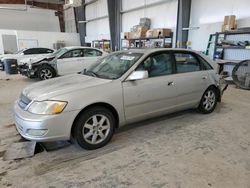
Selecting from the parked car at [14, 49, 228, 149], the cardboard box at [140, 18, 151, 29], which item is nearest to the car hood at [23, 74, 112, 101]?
the parked car at [14, 49, 228, 149]

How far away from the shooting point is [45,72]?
23.4 feet

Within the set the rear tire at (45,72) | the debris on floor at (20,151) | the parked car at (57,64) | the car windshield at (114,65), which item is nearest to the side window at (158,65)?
the car windshield at (114,65)

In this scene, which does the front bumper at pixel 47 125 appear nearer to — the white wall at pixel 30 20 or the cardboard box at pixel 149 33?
the cardboard box at pixel 149 33

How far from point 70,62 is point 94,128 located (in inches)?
203

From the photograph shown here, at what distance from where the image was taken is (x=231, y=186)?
192cm

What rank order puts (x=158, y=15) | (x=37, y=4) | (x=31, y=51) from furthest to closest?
(x=37, y=4), (x=31, y=51), (x=158, y=15)

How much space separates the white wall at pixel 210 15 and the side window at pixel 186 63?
4.27m

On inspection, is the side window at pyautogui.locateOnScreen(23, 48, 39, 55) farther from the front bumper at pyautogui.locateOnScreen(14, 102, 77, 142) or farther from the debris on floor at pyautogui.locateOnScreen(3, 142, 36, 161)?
the front bumper at pyautogui.locateOnScreen(14, 102, 77, 142)

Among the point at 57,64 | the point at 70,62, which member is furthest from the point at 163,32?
the point at 57,64

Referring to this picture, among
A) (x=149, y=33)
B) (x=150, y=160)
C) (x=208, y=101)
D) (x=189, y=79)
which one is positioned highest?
(x=149, y=33)

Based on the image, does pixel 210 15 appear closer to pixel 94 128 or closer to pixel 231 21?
pixel 231 21

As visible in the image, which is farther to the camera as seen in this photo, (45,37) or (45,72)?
(45,37)

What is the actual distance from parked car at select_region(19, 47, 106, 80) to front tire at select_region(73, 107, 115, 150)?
4715 mm

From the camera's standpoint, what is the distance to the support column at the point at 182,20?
814 cm
